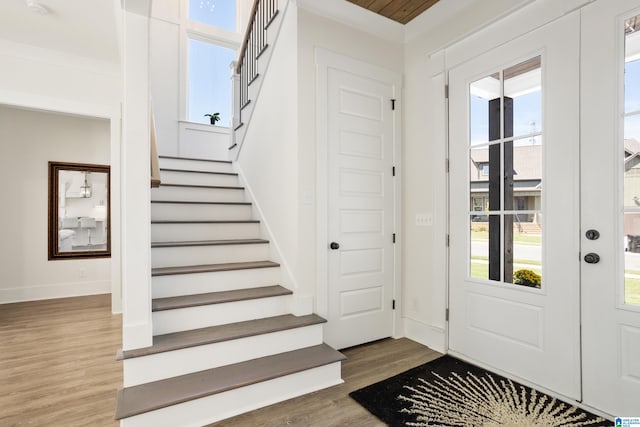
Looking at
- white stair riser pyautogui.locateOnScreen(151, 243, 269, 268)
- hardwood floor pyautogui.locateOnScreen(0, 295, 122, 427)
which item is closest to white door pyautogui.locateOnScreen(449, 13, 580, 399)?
white stair riser pyautogui.locateOnScreen(151, 243, 269, 268)

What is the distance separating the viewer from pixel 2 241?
14.6 ft

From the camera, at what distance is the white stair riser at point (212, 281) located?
243cm

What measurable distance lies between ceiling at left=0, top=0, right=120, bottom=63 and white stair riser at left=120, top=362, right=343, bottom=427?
3223mm

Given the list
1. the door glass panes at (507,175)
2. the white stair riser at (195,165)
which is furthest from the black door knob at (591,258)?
the white stair riser at (195,165)

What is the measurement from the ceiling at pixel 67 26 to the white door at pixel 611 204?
365 centimetres

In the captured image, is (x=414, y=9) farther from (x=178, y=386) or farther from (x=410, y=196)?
(x=178, y=386)

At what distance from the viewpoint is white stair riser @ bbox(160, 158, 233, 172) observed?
13.6 ft

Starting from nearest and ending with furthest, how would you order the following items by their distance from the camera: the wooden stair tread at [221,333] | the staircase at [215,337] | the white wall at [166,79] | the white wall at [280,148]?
the staircase at [215,337]
the wooden stair tread at [221,333]
the white wall at [280,148]
the white wall at [166,79]

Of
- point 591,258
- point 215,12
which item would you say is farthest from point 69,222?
point 591,258

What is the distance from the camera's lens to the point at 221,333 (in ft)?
7.23

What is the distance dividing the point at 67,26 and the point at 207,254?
2.73 meters

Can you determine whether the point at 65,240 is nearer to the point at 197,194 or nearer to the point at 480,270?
the point at 197,194

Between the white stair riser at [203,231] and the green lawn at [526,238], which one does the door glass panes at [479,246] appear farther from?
the white stair riser at [203,231]

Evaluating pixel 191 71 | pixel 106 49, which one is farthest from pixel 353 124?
pixel 191 71
